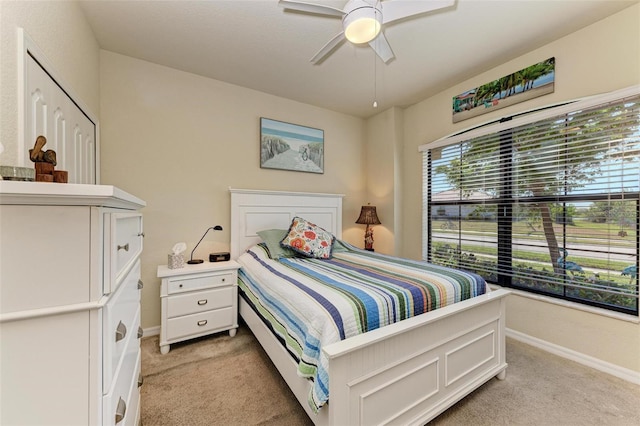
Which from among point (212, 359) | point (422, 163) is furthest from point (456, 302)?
point (422, 163)

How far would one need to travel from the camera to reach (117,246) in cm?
78

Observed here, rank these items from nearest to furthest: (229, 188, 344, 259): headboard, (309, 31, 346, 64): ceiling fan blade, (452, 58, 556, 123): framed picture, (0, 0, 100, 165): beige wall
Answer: (0, 0, 100, 165): beige wall < (309, 31, 346, 64): ceiling fan blade < (452, 58, 556, 123): framed picture < (229, 188, 344, 259): headboard

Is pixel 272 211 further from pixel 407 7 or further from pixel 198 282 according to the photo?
pixel 407 7

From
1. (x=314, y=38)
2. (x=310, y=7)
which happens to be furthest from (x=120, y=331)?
(x=314, y=38)

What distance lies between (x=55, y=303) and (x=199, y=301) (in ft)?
5.99

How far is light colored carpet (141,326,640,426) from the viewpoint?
4.85 ft

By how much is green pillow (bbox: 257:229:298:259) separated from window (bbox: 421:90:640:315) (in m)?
1.96

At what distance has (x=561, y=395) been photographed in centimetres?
167

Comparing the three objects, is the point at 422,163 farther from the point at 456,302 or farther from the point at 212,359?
the point at 212,359

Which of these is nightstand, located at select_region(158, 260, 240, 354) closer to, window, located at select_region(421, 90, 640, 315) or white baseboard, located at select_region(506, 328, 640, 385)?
window, located at select_region(421, 90, 640, 315)

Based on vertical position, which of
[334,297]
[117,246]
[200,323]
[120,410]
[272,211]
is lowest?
[200,323]

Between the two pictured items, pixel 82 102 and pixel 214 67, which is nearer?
pixel 82 102

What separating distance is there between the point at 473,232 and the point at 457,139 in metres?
1.07

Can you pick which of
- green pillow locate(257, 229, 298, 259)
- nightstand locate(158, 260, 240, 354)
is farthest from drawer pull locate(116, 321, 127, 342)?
green pillow locate(257, 229, 298, 259)
